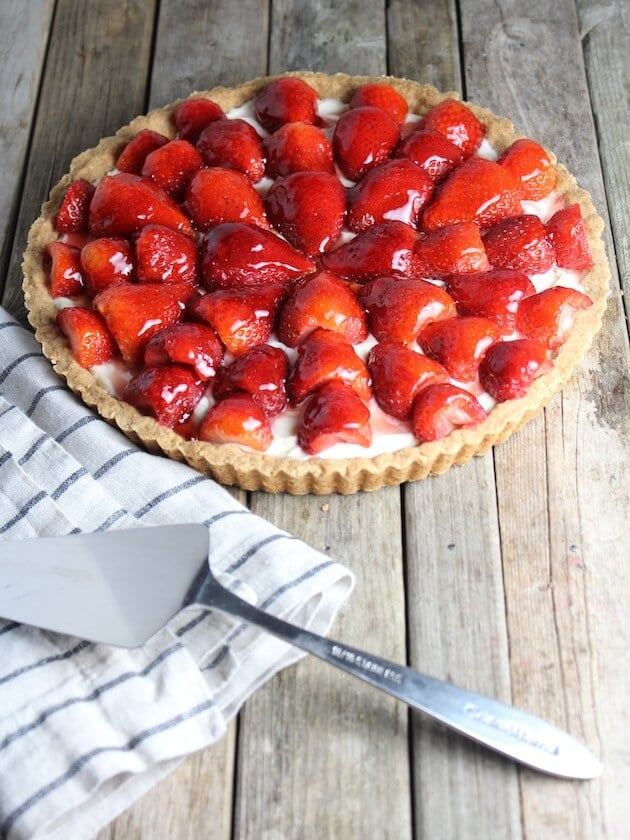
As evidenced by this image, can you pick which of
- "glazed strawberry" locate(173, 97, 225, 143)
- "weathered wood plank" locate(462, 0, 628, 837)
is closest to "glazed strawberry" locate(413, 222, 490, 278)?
"weathered wood plank" locate(462, 0, 628, 837)

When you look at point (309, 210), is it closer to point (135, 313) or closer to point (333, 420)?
point (135, 313)

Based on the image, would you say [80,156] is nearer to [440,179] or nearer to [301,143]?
[301,143]

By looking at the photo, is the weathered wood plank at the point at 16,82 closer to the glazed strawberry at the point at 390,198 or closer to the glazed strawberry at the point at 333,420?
the glazed strawberry at the point at 390,198

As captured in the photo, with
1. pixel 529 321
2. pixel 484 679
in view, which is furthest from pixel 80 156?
pixel 484 679

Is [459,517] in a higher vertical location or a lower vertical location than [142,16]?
lower

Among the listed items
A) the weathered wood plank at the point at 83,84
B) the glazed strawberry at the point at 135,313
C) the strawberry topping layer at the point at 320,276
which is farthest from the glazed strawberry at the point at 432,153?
the weathered wood plank at the point at 83,84

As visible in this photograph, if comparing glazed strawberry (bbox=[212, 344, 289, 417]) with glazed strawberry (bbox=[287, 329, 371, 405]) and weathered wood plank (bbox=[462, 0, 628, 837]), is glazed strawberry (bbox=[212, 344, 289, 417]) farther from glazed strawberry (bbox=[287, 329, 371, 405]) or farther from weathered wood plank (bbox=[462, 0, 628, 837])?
weathered wood plank (bbox=[462, 0, 628, 837])
